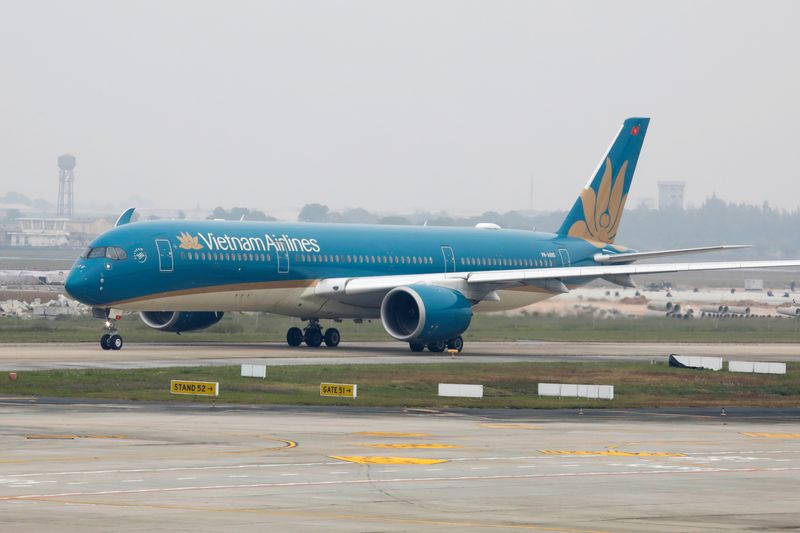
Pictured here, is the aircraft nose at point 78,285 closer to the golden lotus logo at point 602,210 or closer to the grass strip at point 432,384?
the grass strip at point 432,384

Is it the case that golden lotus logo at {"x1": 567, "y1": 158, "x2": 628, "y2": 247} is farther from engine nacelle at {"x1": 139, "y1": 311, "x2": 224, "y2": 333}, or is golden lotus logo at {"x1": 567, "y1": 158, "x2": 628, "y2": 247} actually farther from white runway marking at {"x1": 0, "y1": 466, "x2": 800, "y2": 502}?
white runway marking at {"x1": 0, "y1": 466, "x2": 800, "y2": 502}

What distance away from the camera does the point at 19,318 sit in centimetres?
7494

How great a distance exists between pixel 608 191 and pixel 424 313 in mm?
20069

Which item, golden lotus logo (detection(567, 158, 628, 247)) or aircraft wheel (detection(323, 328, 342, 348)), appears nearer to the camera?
aircraft wheel (detection(323, 328, 342, 348))

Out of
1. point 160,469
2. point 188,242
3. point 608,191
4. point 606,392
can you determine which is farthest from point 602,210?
point 160,469

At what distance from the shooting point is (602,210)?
72438 millimetres

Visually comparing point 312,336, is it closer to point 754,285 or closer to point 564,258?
point 564,258

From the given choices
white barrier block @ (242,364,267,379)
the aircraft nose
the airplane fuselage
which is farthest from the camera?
the airplane fuselage

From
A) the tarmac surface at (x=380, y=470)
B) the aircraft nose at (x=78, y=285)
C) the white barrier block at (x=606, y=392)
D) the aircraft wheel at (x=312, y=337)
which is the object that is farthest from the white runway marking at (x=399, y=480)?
the aircraft wheel at (x=312, y=337)

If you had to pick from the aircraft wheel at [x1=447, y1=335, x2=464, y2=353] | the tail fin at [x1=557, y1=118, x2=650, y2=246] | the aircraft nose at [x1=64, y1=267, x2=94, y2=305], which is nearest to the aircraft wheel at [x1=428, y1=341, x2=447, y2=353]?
the aircraft wheel at [x1=447, y1=335, x2=464, y2=353]

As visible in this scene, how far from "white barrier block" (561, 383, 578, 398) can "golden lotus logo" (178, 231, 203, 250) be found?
63.0ft

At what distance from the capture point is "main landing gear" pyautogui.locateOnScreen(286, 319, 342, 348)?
61875 mm

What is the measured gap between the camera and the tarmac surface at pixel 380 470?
18484 mm

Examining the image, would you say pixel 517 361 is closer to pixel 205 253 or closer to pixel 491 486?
pixel 205 253
